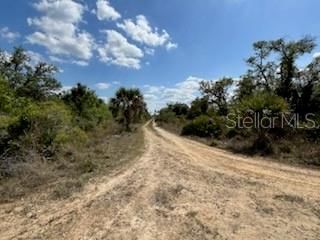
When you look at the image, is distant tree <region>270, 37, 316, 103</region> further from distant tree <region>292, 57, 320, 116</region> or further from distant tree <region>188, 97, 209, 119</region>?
distant tree <region>188, 97, 209, 119</region>

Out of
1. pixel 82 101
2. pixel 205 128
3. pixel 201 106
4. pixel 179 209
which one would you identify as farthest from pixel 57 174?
pixel 201 106

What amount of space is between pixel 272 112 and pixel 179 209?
1284 cm

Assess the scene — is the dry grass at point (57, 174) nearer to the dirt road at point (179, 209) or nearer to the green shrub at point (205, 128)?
the dirt road at point (179, 209)

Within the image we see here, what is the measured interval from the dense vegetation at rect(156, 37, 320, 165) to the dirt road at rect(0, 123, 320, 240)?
593 centimetres

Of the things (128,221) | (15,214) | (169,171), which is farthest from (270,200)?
(15,214)

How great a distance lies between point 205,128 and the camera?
30.0 m

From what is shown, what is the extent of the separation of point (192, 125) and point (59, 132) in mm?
20442

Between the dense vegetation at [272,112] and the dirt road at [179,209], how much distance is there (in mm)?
5935

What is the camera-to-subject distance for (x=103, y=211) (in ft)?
21.6

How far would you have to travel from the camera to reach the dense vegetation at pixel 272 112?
16.6 m

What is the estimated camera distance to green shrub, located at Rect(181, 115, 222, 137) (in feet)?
93.1

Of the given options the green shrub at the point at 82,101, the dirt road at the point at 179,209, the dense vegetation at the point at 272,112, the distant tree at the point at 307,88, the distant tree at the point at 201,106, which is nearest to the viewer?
the dirt road at the point at 179,209

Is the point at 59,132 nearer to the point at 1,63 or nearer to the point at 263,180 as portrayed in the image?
the point at 263,180

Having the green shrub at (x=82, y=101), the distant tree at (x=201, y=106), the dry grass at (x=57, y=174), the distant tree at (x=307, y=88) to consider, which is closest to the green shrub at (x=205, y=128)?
the distant tree at (x=307, y=88)
